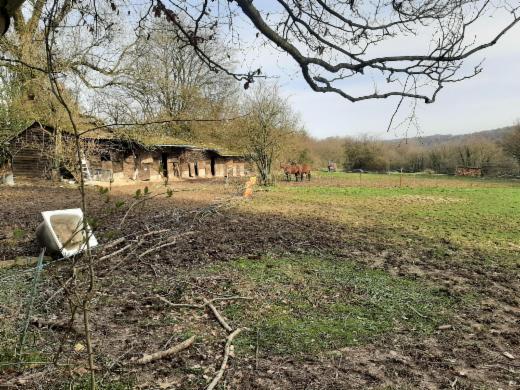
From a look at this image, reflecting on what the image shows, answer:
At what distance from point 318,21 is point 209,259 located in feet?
15.2

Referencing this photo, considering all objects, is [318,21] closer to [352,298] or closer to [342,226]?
[352,298]

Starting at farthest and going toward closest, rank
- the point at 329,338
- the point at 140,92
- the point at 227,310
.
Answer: the point at 140,92
the point at 227,310
the point at 329,338

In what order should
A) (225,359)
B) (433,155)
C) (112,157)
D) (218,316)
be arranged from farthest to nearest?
(433,155)
(112,157)
(218,316)
(225,359)

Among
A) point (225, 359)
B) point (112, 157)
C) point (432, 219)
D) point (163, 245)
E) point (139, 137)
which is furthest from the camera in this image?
point (112, 157)

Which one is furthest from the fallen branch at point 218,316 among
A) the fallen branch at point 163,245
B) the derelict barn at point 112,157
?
the derelict barn at point 112,157

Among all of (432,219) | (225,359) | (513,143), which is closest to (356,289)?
(225,359)

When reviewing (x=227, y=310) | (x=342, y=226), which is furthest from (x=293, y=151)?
(x=227, y=310)

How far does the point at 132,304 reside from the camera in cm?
527

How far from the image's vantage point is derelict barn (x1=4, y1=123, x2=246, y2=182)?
830 inches

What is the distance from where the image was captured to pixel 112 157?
27453 millimetres

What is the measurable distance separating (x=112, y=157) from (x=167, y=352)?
25.4m

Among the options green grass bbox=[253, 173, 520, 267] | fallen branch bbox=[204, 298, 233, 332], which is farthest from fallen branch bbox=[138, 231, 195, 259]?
green grass bbox=[253, 173, 520, 267]

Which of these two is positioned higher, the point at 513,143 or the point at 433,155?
the point at 513,143

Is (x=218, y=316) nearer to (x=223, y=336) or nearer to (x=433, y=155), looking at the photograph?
(x=223, y=336)
